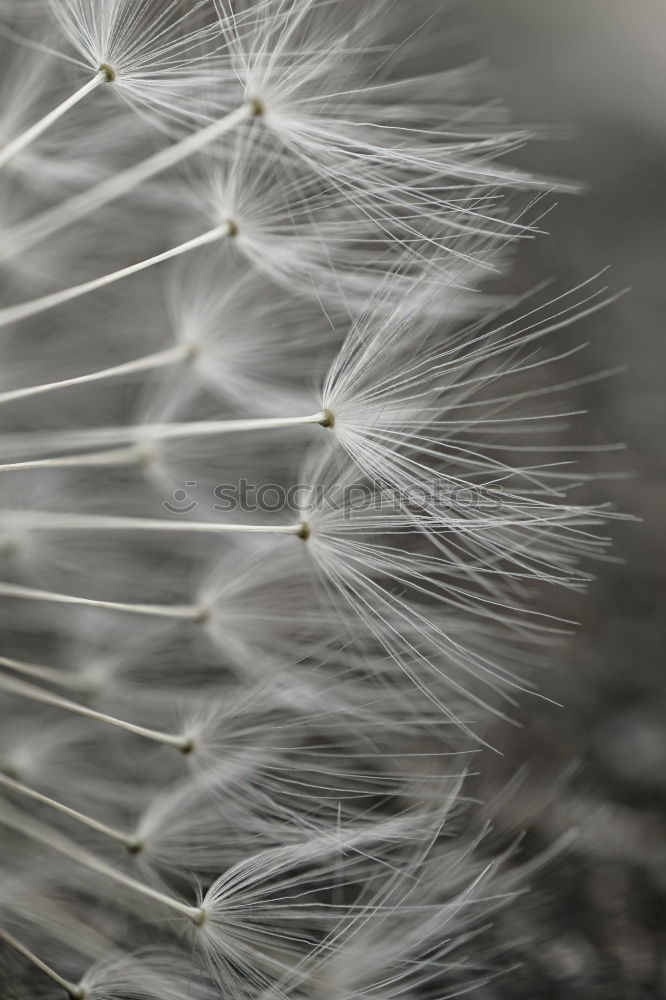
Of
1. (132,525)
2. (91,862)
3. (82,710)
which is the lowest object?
(91,862)

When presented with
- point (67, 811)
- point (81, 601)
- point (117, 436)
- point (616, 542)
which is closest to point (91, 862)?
point (67, 811)

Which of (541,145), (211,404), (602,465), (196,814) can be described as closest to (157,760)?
(196,814)

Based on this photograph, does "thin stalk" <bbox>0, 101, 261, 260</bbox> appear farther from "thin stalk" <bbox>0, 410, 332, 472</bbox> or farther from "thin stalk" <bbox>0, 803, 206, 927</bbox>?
"thin stalk" <bbox>0, 803, 206, 927</bbox>

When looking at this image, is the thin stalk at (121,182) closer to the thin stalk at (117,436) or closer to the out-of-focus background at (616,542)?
the thin stalk at (117,436)

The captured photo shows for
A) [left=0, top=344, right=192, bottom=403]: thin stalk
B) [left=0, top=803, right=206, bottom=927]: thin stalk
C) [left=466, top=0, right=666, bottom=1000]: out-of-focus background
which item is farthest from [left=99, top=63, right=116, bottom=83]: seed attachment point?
[left=466, top=0, right=666, bottom=1000]: out-of-focus background

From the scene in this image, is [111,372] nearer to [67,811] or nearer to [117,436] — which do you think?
[117,436]

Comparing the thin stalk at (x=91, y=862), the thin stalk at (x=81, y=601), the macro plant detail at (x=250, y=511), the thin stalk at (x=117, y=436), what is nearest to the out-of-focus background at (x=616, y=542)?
the macro plant detail at (x=250, y=511)
